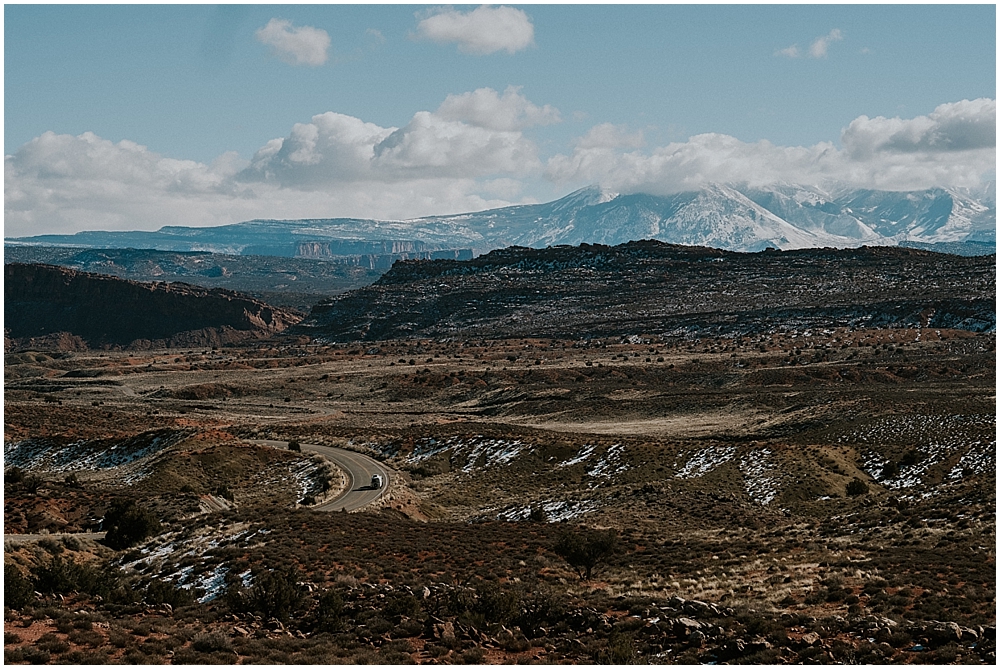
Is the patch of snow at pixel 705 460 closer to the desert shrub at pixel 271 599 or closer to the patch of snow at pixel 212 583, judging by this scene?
the patch of snow at pixel 212 583

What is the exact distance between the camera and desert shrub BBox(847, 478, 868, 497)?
1705 inches

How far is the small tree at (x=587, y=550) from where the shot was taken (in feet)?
90.5

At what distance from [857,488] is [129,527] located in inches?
1446

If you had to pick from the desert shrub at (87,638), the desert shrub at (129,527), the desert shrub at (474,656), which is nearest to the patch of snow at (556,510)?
the desert shrub at (129,527)

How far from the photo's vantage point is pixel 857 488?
4350 centimetres

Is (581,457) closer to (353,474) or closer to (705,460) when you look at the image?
(705,460)

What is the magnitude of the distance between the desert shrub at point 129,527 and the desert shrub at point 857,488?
3555 centimetres

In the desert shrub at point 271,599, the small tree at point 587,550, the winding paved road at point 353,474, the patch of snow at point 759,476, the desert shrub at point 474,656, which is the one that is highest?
the desert shrub at point 474,656

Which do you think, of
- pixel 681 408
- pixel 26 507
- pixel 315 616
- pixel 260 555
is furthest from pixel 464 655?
pixel 681 408

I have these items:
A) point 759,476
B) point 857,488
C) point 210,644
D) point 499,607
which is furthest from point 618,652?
point 759,476

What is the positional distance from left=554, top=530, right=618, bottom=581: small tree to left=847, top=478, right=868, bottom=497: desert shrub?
20737mm

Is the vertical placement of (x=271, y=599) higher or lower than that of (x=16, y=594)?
lower

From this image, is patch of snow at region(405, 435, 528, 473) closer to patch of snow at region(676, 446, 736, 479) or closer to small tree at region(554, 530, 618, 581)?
patch of snow at region(676, 446, 736, 479)

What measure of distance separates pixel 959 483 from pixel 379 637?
3319 centimetres
